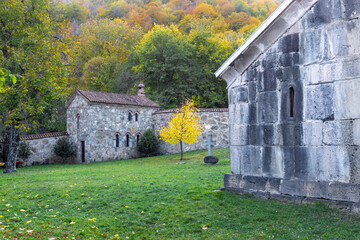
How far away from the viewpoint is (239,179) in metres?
8.35

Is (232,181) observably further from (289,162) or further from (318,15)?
(318,15)

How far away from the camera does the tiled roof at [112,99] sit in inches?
987

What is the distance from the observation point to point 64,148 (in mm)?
25031

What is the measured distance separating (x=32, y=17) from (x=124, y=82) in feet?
66.3

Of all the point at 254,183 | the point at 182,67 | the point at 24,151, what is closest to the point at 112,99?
the point at 24,151

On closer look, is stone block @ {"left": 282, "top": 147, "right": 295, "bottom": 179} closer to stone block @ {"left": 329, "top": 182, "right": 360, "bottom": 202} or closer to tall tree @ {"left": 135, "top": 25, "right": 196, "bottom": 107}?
stone block @ {"left": 329, "top": 182, "right": 360, "bottom": 202}

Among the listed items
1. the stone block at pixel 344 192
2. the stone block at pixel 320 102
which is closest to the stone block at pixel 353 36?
the stone block at pixel 320 102

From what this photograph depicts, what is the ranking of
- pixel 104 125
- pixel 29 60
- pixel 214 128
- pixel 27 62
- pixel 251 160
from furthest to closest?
pixel 214 128 → pixel 104 125 → pixel 29 60 → pixel 27 62 → pixel 251 160

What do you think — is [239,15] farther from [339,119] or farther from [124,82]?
[339,119]

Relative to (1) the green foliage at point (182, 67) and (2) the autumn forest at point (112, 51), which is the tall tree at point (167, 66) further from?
(2) the autumn forest at point (112, 51)

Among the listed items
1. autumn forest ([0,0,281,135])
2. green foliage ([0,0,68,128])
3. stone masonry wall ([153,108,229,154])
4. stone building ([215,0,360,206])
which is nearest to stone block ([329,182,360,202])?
stone building ([215,0,360,206])

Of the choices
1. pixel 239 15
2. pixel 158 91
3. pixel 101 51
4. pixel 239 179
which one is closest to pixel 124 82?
pixel 158 91

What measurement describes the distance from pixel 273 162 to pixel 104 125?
2001 cm

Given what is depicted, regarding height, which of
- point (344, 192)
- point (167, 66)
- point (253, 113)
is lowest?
point (344, 192)
